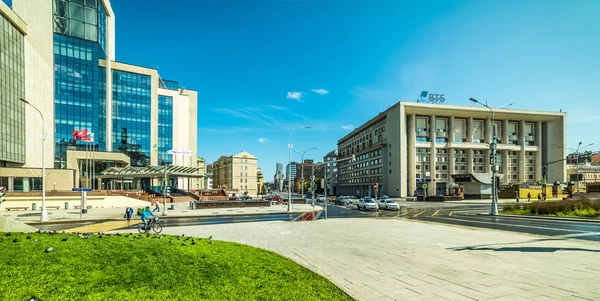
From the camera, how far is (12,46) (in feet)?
161

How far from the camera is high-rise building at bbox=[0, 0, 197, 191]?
48.9 meters

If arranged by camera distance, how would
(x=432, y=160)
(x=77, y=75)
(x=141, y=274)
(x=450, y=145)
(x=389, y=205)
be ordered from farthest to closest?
(x=450, y=145) → (x=432, y=160) → (x=77, y=75) → (x=389, y=205) → (x=141, y=274)

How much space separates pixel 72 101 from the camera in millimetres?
60906

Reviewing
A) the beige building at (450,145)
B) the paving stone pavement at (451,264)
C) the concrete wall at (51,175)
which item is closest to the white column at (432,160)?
the beige building at (450,145)

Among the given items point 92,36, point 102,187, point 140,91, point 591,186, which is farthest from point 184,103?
point 591,186

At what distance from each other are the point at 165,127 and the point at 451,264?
82.6 metres

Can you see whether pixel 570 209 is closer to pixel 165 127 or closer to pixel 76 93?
pixel 76 93

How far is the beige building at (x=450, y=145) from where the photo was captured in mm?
82250

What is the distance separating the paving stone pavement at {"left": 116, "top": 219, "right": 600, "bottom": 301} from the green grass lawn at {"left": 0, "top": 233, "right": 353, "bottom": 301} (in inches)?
53.5

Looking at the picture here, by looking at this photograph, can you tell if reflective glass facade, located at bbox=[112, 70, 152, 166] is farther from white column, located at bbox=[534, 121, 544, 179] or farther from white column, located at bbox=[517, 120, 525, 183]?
white column, located at bbox=[534, 121, 544, 179]

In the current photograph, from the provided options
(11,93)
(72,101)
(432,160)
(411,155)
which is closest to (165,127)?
(72,101)

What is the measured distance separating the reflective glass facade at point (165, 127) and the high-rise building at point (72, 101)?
0.25 metres

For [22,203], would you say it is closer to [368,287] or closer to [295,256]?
[295,256]

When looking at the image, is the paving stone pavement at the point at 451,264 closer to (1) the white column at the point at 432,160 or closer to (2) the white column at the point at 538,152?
(1) the white column at the point at 432,160
